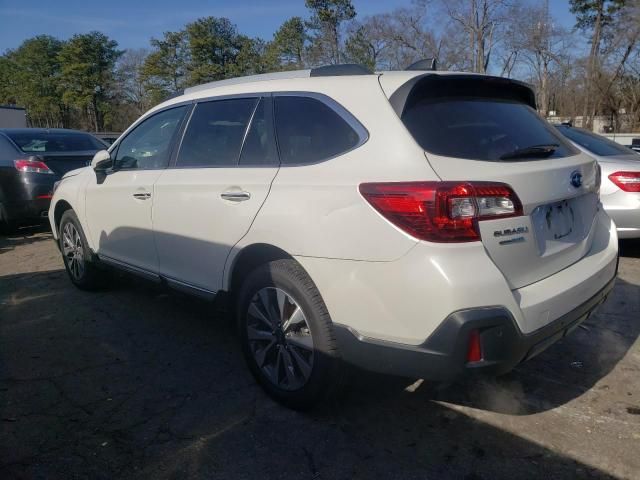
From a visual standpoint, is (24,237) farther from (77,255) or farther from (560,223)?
(560,223)

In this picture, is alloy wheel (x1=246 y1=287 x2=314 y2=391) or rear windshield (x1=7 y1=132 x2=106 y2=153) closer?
alloy wheel (x1=246 y1=287 x2=314 y2=391)

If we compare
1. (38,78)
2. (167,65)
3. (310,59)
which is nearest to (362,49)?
(310,59)

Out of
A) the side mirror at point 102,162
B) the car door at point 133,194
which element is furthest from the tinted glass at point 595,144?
the side mirror at point 102,162

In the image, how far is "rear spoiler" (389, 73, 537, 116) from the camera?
2.39 m

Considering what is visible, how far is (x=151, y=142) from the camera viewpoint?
12.7 feet

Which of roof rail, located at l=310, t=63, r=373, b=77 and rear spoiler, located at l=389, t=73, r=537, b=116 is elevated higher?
roof rail, located at l=310, t=63, r=373, b=77

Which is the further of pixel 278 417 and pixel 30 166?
pixel 30 166

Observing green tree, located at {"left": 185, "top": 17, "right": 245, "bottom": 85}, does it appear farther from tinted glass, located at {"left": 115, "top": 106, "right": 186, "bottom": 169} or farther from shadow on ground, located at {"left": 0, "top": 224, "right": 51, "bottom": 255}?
tinted glass, located at {"left": 115, "top": 106, "right": 186, "bottom": 169}

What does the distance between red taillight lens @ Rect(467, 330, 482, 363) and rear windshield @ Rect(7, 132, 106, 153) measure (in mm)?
7293

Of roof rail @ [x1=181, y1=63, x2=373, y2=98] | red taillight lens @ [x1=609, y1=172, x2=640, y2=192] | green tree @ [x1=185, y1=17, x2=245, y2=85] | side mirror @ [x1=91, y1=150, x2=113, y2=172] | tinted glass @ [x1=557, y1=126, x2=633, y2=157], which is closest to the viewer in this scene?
roof rail @ [x1=181, y1=63, x2=373, y2=98]

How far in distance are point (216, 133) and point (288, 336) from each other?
4.70 ft

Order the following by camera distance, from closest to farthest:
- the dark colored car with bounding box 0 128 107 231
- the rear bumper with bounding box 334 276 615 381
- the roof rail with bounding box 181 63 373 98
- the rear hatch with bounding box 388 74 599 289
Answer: the rear bumper with bounding box 334 276 615 381
the rear hatch with bounding box 388 74 599 289
the roof rail with bounding box 181 63 373 98
the dark colored car with bounding box 0 128 107 231

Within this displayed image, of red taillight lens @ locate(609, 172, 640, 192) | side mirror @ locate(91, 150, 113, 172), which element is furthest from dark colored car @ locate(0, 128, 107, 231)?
red taillight lens @ locate(609, 172, 640, 192)

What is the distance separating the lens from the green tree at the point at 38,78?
6706 centimetres
